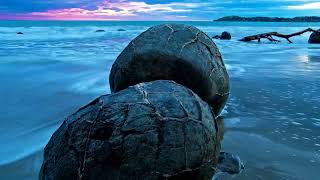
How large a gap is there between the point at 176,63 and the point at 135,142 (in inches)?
82.7

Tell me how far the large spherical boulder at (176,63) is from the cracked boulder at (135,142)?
1581mm

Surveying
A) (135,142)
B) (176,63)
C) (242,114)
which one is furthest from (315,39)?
(135,142)

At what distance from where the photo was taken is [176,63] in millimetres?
4633

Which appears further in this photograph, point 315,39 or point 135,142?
point 315,39

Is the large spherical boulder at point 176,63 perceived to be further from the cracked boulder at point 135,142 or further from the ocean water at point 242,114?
the cracked boulder at point 135,142

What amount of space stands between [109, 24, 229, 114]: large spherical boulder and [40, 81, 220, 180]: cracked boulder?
1.58 meters

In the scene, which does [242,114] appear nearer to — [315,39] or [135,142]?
[135,142]

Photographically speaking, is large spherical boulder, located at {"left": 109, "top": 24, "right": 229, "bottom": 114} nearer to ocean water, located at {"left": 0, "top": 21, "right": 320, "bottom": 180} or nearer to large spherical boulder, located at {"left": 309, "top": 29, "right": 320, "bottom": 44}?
ocean water, located at {"left": 0, "top": 21, "right": 320, "bottom": 180}

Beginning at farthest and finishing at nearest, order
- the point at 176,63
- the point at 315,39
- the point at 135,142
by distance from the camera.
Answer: the point at 315,39
the point at 176,63
the point at 135,142

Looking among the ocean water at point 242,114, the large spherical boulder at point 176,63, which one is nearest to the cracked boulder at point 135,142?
the ocean water at point 242,114

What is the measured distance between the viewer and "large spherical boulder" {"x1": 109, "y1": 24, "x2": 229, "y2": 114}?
4.64 metres

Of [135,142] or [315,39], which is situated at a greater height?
[135,142]

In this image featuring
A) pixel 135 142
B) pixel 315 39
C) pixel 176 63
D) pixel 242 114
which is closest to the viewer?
pixel 135 142

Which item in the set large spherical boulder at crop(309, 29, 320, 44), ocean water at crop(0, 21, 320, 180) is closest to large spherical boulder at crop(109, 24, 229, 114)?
ocean water at crop(0, 21, 320, 180)
